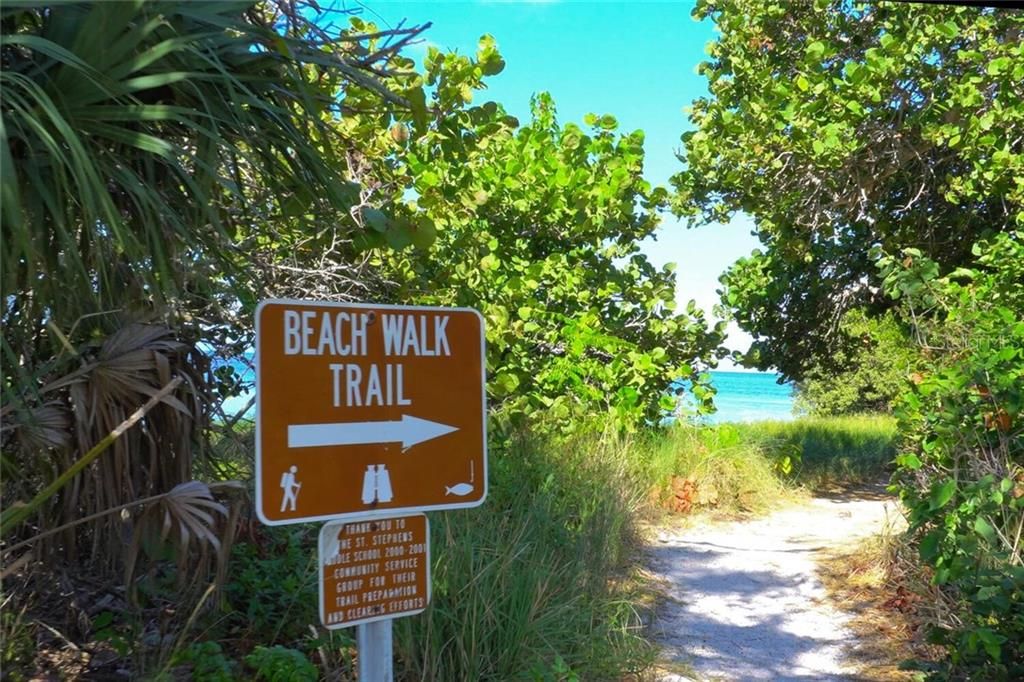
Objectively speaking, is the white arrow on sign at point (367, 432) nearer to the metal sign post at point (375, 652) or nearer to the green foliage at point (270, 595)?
the metal sign post at point (375, 652)

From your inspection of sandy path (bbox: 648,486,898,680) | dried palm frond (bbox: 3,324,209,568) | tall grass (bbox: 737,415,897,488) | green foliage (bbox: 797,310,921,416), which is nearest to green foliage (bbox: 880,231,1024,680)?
green foliage (bbox: 797,310,921,416)

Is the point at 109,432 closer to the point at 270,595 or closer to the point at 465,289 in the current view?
the point at 270,595

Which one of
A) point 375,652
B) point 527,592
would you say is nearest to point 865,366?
point 527,592

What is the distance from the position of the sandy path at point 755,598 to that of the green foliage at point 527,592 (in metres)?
0.40

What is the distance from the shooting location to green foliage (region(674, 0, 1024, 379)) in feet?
24.9

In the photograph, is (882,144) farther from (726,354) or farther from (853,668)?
(853,668)

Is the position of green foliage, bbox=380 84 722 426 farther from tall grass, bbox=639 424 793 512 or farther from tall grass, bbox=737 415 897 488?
tall grass, bbox=737 415 897 488

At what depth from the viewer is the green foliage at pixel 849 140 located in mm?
7582

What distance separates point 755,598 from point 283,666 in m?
3.89

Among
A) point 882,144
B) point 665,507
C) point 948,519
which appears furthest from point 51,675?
point 882,144

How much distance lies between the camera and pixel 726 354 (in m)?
10.8

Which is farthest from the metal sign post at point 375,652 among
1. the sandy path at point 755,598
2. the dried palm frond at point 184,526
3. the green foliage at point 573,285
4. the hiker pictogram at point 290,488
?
the green foliage at point 573,285

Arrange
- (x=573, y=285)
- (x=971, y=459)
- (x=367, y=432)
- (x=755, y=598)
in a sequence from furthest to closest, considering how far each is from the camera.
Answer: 1. (x=573, y=285)
2. (x=755, y=598)
3. (x=971, y=459)
4. (x=367, y=432)

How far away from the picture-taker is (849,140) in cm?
812
